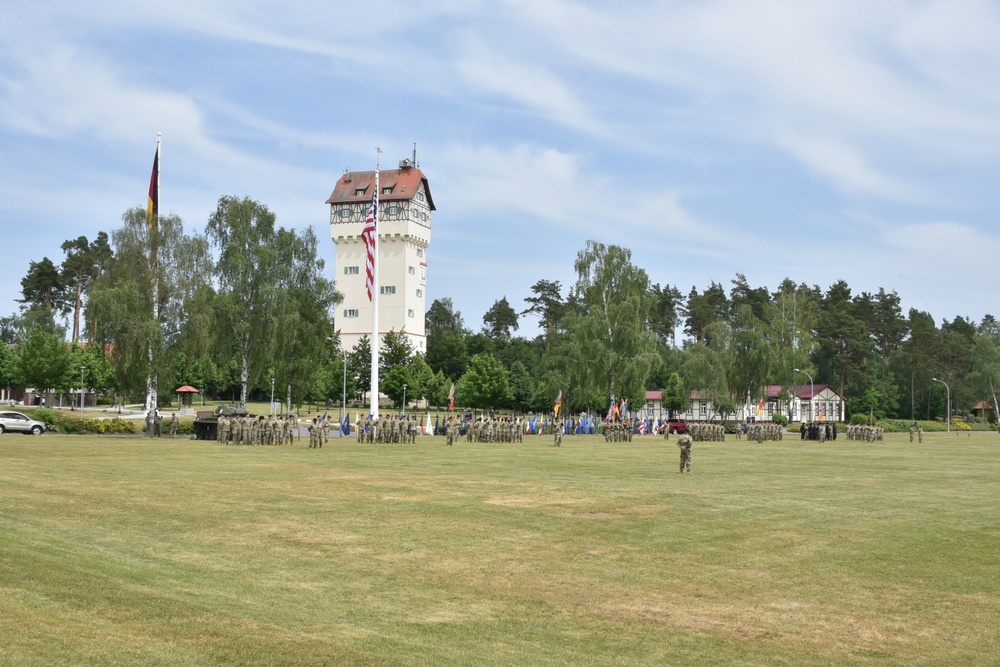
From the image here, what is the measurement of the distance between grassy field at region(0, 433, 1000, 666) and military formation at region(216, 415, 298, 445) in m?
15.0

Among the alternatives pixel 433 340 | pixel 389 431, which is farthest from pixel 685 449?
pixel 433 340

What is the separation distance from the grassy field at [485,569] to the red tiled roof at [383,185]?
92.5 meters

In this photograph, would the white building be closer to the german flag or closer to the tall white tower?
the tall white tower

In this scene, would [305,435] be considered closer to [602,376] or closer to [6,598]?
[602,376]

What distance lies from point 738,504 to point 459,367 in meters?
103

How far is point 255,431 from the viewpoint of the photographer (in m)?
44.3

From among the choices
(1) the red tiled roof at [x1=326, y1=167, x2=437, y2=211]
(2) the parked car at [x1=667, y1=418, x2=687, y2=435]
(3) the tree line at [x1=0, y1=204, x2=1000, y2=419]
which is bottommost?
(2) the parked car at [x1=667, y1=418, x2=687, y2=435]

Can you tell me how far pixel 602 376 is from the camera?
7706 cm

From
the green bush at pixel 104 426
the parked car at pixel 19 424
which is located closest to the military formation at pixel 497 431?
the green bush at pixel 104 426

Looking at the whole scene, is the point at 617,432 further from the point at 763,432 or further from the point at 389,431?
the point at 389,431

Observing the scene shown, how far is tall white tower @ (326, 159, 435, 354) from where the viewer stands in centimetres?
11919

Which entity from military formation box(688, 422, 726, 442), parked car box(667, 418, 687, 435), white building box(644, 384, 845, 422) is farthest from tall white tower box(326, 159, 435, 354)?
military formation box(688, 422, 726, 442)

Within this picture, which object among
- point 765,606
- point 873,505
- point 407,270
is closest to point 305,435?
point 873,505

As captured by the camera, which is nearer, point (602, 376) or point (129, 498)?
point (129, 498)
